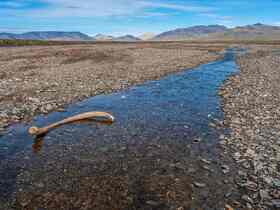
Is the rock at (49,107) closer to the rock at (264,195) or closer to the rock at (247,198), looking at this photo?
the rock at (247,198)

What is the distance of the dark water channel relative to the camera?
5.99 metres

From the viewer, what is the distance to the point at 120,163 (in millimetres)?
→ 7645

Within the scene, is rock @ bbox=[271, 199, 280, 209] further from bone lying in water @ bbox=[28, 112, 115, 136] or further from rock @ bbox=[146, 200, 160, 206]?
bone lying in water @ bbox=[28, 112, 115, 136]

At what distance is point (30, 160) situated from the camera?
7785mm

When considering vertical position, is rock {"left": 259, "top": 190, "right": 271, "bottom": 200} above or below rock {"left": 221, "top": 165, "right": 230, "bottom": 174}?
below

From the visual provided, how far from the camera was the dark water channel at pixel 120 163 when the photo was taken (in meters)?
5.99

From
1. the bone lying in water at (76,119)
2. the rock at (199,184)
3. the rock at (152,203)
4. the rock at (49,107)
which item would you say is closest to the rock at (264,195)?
the rock at (199,184)

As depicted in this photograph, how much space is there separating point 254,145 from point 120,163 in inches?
173

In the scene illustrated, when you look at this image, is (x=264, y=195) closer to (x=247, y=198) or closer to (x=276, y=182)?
(x=247, y=198)

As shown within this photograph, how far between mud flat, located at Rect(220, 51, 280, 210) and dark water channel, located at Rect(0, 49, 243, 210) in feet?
1.63

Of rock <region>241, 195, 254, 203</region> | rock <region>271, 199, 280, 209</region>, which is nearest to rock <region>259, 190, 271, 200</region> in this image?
rock <region>271, 199, 280, 209</region>

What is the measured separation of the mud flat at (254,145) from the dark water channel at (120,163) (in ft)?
1.63

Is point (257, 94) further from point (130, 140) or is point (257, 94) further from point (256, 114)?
point (130, 140)

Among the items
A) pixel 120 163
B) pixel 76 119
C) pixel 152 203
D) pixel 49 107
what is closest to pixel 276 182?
pixel 152 203
